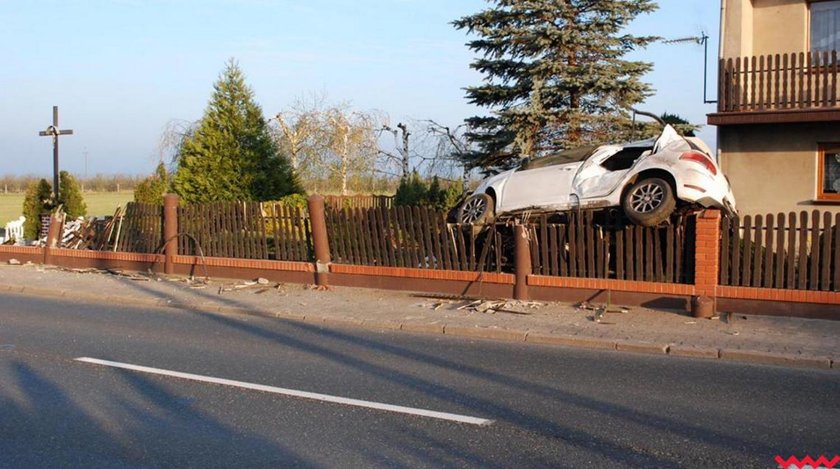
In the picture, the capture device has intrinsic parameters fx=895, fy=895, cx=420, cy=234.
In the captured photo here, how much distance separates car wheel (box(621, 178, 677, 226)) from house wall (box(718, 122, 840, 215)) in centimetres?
580

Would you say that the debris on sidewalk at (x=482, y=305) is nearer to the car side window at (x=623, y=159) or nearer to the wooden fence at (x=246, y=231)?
the car side window at (x=623, y=159)

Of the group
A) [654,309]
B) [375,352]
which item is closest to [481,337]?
[375,352]

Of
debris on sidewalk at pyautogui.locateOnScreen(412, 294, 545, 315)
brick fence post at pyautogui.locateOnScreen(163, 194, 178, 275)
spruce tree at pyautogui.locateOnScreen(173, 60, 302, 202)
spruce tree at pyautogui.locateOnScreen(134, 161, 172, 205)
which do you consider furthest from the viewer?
spruce tree at pyautogui.locateOnScreen(134, 161, 172, 205)

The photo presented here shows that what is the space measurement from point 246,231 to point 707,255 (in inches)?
315

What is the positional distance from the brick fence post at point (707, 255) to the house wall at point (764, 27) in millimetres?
6670

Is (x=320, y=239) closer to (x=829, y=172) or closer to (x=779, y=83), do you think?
(x=779, y=83)

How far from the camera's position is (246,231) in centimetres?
1567

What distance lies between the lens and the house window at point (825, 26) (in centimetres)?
1670

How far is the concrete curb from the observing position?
8.85m

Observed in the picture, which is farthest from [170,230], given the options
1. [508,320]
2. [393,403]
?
[393,403]

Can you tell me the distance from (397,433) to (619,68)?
14.6 meters

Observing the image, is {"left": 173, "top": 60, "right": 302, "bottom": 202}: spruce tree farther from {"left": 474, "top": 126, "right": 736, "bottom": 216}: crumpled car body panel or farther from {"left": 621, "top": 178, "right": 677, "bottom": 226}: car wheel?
{"left": 621, "top": 178, "right": 677, "bottom": 226}: car wheel

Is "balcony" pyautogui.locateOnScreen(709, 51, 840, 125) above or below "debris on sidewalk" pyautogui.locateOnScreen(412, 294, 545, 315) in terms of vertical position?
above

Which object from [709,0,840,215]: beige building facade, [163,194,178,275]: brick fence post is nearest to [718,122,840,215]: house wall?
[709,0,840,215]: beige building facade
